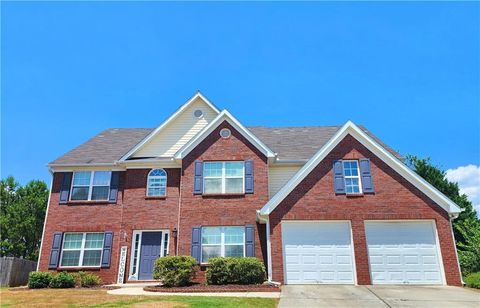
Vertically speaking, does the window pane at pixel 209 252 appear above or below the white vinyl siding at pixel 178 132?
below

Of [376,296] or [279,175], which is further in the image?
[279,175]

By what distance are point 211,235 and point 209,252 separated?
2.51 ft

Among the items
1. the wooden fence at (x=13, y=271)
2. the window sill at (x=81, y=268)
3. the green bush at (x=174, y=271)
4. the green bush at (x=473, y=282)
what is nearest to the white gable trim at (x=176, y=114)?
the window sill at (x=81, y=268)

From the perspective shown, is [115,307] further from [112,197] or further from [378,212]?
[378,212]

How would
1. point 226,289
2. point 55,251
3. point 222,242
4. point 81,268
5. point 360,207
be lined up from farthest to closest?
point 55,251
point 81,268
point 222,242
point 360,207
point 226,289

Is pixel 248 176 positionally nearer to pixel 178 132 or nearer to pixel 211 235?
pixel 211 235

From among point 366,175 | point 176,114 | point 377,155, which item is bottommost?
point 366,175

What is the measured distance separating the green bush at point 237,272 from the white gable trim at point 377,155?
2156 millimetres

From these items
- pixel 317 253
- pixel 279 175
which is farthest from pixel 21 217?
pixel 317 253

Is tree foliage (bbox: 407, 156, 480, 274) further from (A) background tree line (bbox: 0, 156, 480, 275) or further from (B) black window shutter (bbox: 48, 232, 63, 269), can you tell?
(A) background tree line (bbox: 0, 156, 480, 275)

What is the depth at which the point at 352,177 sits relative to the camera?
15594 mm

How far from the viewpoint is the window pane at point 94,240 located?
1720 centimetres

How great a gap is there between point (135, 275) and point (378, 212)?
11210 mm

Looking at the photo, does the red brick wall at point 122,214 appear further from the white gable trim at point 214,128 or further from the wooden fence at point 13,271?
the wooden fence at point 13,271
